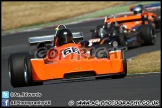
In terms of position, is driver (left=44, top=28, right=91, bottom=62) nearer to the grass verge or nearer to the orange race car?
the orange race car

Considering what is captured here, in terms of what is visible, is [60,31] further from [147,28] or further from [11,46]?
[11,46]

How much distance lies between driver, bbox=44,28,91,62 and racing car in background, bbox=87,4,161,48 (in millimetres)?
6356

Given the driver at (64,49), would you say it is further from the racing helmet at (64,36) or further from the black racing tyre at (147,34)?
the black racing tyre at (147,34)

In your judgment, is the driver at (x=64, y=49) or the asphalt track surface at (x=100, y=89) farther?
the driver at (x=64, y=49)

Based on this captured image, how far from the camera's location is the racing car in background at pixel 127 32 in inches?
786

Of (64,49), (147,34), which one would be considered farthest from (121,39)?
(64,49)

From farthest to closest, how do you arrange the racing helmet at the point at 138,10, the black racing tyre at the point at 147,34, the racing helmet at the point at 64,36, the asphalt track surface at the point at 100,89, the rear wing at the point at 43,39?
the racing helmet at the point at 138,10 → the black racing tyre at the point at 147,34 → the rear wing at the point at 43,39 → the racing helmet at the point at 64,36 → the asphalt track surface at the point at 100,89

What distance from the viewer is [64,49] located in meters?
12.5

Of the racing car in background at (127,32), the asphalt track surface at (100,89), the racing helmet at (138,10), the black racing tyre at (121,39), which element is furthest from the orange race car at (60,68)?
the racing helmet at (138,10)

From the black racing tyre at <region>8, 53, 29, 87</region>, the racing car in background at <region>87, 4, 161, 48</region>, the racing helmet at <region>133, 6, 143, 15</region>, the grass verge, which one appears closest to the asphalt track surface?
the black racing tyre at <region>8, 53, 29, 87</region>

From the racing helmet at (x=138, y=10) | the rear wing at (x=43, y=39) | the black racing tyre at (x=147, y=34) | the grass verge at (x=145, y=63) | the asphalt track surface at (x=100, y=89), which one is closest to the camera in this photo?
the asphalt track surface at (x=100, y=89)

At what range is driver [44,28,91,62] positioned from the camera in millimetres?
12438

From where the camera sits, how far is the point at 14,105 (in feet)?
31.3

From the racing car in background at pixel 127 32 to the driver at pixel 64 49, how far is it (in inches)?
250
